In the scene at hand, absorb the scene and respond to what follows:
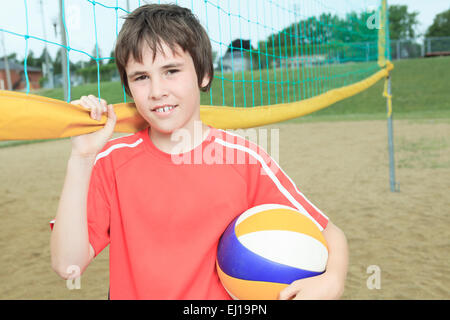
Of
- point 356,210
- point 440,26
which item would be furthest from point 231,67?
point 440,26

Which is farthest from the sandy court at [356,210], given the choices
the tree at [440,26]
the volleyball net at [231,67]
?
the tree at [440,26]

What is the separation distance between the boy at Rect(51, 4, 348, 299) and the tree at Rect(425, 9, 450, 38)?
5663 cm

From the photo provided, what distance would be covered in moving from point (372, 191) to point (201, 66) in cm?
428

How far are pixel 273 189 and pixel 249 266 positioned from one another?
1.01ft

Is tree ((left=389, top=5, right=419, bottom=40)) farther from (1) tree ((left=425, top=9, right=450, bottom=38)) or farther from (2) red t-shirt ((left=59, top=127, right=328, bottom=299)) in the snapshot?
(2) red t-shirt ((left=59, top=127, right=328, bottom=299))

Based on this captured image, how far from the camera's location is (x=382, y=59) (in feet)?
17.1

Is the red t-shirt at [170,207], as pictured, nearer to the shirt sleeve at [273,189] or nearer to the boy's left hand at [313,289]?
the shirt sleeve at [273,189]

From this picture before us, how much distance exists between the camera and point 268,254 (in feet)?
4.28

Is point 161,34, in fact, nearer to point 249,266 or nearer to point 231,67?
point 249,266

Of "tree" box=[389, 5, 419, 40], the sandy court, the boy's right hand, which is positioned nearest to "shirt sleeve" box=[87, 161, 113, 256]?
the boy's right hand

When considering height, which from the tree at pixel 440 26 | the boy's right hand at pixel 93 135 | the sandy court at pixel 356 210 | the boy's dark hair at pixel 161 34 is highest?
the tree at pixel 440 26

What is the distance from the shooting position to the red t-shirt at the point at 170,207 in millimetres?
1365

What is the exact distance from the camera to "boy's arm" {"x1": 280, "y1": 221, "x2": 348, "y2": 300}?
1227mm

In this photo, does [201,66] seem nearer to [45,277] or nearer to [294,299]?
[294,299]
